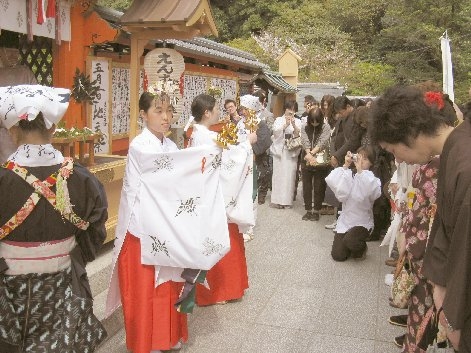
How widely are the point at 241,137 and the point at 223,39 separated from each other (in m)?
34.0

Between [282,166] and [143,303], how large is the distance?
6.00 m

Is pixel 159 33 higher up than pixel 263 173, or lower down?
higher up

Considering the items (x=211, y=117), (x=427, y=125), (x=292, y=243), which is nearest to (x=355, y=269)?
(x=292, y=243)

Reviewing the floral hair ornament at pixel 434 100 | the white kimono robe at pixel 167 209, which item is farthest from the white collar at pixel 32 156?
the floral hair ornament at pixel 434 100

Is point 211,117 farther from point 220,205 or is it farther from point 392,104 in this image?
point 392,104

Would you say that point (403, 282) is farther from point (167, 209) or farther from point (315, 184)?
point (315, 184)

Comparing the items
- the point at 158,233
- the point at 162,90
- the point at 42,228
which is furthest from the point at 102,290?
the point at 42,228

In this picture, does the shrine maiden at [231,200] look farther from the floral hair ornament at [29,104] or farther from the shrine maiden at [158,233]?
the floral hair ornament at [29,104]

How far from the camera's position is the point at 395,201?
206 inches

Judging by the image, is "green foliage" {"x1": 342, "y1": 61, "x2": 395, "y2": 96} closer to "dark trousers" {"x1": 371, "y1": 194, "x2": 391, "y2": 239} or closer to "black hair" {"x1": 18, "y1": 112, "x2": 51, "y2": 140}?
"dark trousers" {"x1": 371, "y1": 194, "x2": 391, "y2": 239}

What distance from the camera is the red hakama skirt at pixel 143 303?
3758 millimetres

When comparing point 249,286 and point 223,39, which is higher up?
point 223,39

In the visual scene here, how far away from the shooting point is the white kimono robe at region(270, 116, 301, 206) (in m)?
9.35

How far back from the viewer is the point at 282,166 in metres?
9.45
